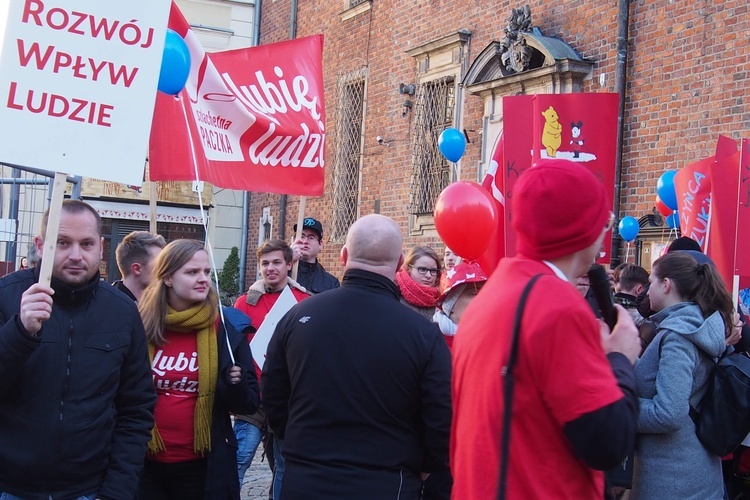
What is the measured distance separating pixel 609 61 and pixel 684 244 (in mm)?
4824

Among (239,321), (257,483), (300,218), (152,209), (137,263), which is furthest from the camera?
(257,483)

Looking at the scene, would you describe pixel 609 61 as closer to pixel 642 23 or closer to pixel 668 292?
pixel 642 23

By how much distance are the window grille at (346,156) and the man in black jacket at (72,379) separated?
11588 millimetres

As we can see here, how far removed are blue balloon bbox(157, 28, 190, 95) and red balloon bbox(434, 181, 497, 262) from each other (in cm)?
194

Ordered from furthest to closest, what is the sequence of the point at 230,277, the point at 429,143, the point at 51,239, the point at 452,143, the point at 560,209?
the point at 230,277, the point at 429,143, the point at 452,143, the point at 51,239, the point at 560,209

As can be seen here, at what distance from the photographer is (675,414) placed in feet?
11.8

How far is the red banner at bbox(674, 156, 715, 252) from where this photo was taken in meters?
5.62

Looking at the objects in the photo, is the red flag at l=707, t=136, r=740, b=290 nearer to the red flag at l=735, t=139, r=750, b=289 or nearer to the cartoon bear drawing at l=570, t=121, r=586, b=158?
the red flag at l=735, t=139, r=750, b=289

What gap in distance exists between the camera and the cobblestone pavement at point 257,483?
6.79 m

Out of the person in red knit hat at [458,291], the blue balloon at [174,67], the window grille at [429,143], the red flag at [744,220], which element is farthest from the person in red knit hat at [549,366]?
the window grille at [429,143]

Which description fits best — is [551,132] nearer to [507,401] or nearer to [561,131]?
[561,131]

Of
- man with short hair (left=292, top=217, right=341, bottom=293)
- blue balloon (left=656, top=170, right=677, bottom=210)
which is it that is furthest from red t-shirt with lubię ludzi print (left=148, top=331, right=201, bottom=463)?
blue balloon (left=656, top=170, right=677, bottom=210)

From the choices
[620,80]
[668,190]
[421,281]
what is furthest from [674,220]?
[421,281]

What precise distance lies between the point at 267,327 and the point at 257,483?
237 centimetres
